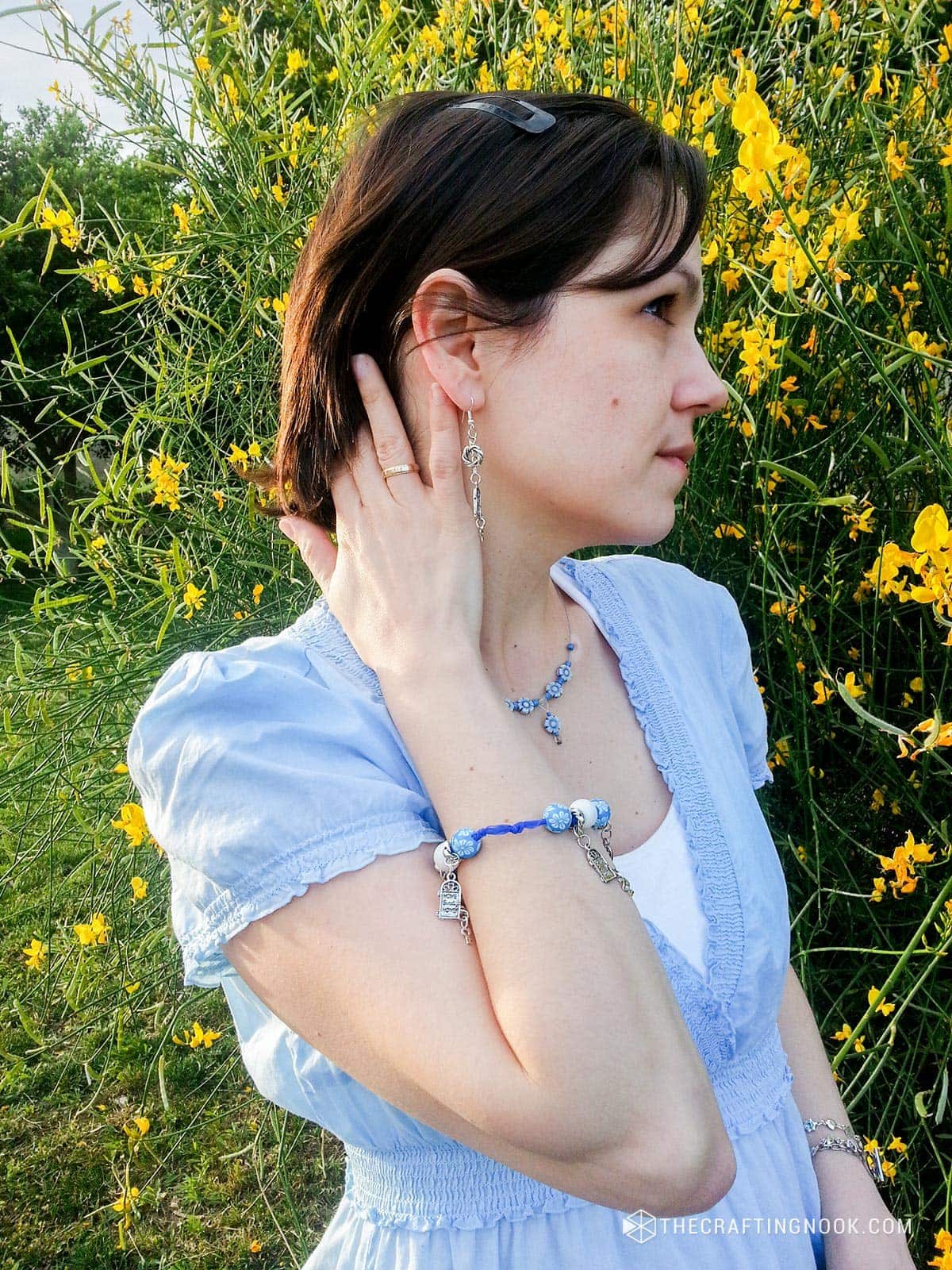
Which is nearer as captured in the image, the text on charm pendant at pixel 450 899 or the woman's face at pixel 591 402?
the text on charm pendant at pixel 450 899

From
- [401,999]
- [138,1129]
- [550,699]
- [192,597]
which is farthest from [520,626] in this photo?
[138,1129]

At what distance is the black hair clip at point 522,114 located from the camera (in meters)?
0.85

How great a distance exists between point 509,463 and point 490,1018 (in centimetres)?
44

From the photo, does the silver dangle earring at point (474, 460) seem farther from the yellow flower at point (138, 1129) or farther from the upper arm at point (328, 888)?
the yellow flower at point (138, 1129)

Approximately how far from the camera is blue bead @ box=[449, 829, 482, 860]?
69 cm

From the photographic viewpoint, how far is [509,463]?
2.86ft

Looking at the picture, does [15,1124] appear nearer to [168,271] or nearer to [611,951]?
[168,271]

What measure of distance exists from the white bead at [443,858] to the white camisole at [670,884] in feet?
0.62

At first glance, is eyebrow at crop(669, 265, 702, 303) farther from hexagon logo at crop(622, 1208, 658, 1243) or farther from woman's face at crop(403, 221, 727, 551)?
hexagon logo at crop(622, 1208, 658, 1243)

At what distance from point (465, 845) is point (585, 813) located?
0.30 feet

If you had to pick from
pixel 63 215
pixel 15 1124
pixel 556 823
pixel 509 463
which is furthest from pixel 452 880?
pixel 15 1124

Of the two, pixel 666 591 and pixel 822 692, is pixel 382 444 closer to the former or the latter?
pixel 666 591

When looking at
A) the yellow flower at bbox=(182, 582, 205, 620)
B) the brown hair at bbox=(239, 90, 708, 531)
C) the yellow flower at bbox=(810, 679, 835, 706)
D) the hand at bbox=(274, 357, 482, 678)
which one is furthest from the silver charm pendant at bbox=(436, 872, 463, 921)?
the yellow flower at bbox=(182, 582, 205, 620)

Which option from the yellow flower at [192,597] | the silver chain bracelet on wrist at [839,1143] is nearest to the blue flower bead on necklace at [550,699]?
the silver chain bracelet on wrist at [839,1143]
